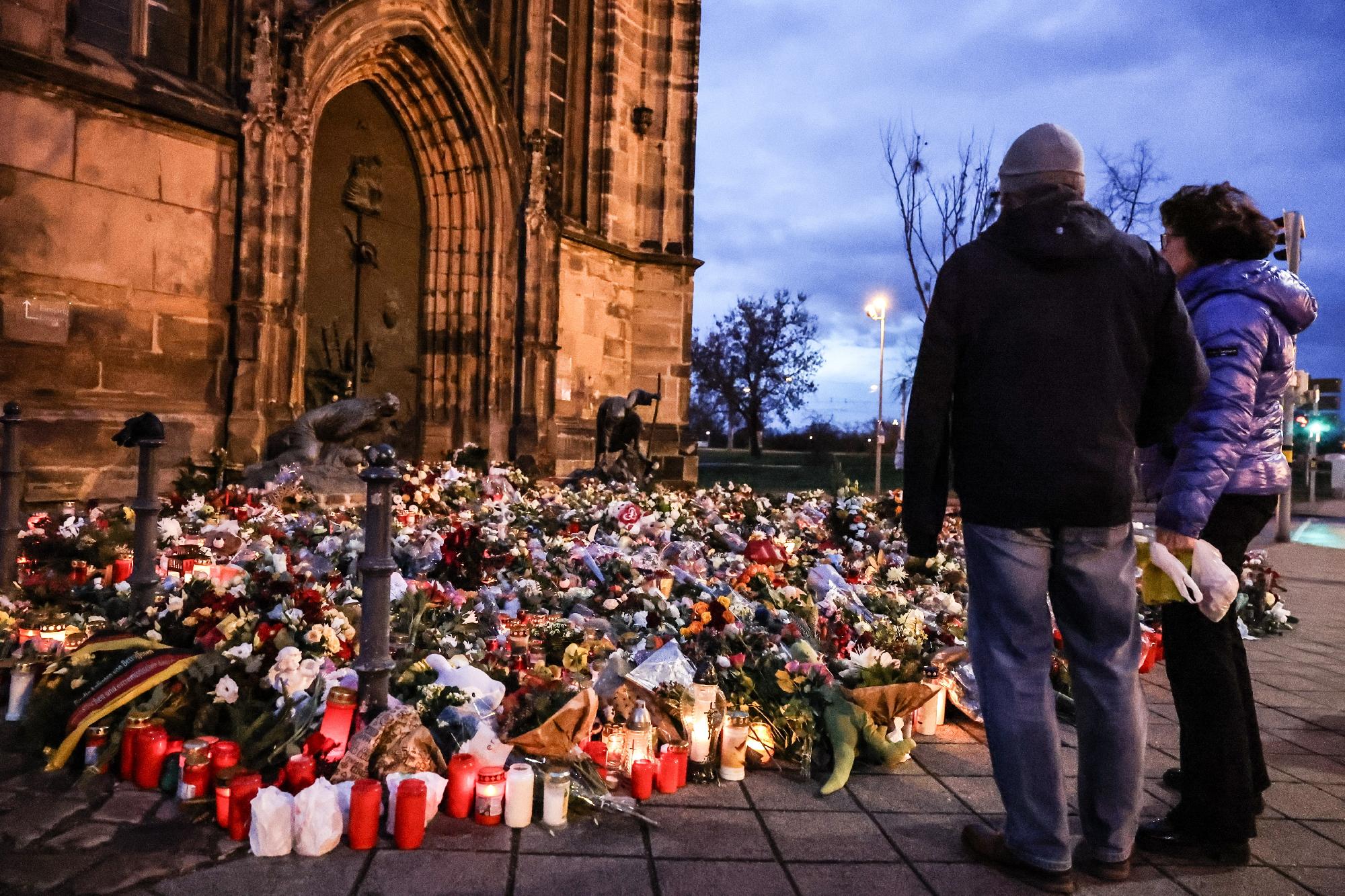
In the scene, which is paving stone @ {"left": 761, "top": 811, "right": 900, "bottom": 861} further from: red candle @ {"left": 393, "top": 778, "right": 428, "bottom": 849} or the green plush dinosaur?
red candle @ {"left": 393, "top": 778, "right": 428, "bottom": 849}

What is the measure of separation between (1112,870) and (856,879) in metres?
0.68

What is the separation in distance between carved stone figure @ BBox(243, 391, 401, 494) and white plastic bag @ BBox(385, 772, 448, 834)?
5.16 metres

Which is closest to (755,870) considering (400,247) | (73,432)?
(73,432)

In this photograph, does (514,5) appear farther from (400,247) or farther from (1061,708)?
(1061,708)

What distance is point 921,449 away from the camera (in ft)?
8.36

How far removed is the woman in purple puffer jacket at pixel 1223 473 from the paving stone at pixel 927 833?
542 millimetres

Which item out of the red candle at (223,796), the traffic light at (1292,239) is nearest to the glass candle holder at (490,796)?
the red candle at (223,796)

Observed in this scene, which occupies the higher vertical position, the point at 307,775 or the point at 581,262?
the point at 581,262

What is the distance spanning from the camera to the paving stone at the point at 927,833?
9.07 ft

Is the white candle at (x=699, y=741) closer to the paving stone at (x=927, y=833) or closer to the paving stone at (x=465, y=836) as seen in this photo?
the paving stone at (x=927, y=833)

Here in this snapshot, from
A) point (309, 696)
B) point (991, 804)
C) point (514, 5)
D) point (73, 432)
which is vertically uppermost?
point (514, 5)

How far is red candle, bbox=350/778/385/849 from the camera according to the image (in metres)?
2.64

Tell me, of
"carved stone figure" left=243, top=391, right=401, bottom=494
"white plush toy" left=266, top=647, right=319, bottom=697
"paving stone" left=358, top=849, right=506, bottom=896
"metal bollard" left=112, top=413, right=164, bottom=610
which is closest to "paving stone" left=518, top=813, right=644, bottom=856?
"paving stone" left=358, top=849, right=506, bottom=896

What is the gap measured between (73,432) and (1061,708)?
7.19 m
